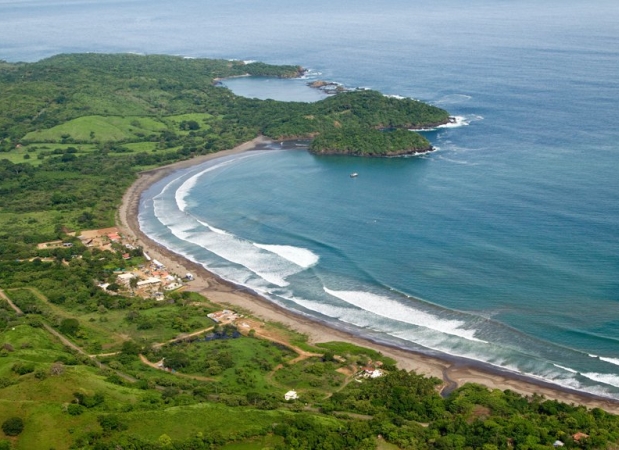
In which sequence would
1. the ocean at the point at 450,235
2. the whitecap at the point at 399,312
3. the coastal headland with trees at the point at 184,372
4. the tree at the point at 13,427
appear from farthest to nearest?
the whitecap at the point at 399,312, the ocean at the point at 450,235, the coastal headland with trees at the point at 184,372, the tree at the point at 13,427

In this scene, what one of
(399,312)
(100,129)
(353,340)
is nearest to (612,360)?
(399,312)

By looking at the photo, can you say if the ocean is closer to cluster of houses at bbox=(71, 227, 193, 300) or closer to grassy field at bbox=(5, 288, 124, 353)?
cluster of houses at bbox=(71, 227, 193, 300)

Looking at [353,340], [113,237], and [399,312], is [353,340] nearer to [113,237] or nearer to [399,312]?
[399,312]

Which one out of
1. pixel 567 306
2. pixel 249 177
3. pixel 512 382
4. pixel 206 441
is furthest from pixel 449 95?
pixel 206 441

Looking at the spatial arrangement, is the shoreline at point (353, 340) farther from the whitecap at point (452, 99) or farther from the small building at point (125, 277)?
the whitecap at point (452, 99)

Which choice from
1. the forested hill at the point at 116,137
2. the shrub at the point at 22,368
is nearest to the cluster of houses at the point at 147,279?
the forested hill at the point at 116,137

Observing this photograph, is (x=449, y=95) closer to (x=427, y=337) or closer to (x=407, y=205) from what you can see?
(x=407, y=205)

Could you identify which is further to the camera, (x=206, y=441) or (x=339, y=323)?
(x=339, y=323)
